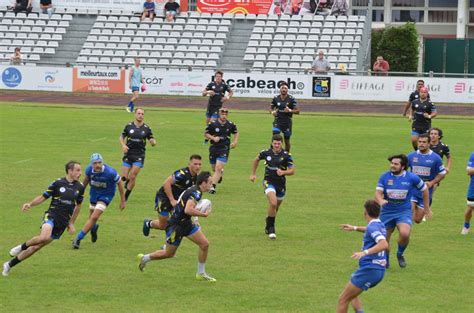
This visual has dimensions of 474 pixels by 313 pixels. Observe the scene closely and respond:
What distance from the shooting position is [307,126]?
41.4m

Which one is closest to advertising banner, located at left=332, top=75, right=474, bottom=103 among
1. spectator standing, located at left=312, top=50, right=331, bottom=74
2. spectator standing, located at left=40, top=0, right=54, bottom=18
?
spectator standing, located at left=312, top=50, right=331, bottom=74

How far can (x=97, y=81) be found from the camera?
53719 mm

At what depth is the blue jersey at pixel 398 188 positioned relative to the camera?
16.9 meters

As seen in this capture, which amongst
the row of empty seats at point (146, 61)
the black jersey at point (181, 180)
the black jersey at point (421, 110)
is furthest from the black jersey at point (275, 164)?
the row of empty seats at point (146, 61)

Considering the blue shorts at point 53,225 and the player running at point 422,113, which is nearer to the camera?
the blue shorts at point 53,225

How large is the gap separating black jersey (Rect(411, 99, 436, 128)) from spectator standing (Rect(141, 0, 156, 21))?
108 ft

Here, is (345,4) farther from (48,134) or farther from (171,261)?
(171,261)

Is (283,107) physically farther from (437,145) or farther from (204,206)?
(204,206)

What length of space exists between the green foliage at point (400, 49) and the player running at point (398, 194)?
47873 millimetres

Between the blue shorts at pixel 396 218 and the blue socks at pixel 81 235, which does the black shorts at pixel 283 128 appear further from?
the blue shorts at pixel 396 218

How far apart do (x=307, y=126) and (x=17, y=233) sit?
22.8 m

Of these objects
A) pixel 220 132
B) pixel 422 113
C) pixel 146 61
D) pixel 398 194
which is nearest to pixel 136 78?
pixel 146 61

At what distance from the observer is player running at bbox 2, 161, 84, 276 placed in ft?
53.8

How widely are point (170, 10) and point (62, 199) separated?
46349 millimetres
